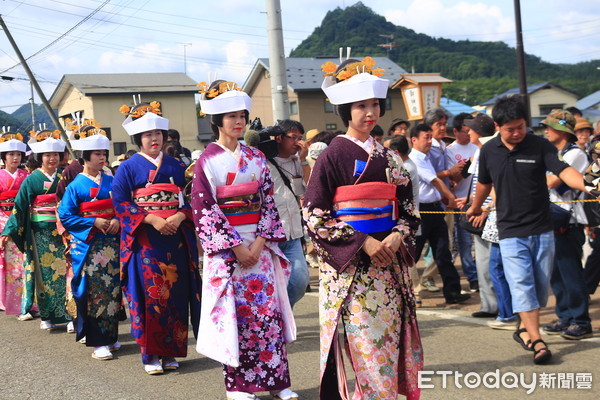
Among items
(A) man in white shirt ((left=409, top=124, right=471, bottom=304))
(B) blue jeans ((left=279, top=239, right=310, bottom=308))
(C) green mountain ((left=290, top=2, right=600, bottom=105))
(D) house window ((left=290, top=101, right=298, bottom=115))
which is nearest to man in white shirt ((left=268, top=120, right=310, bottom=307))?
(B) blue jeans ((left=279, top=239, right=310, bottom=308))

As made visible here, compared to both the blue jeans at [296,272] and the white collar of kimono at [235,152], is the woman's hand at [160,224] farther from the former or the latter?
the white collar of kimono at [235,152]

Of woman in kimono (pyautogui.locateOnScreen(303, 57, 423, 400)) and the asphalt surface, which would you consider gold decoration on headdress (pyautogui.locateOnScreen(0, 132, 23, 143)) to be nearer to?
the asphalt surface

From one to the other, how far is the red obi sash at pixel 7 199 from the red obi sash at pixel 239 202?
5.39 meters

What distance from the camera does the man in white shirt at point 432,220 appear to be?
7.45m

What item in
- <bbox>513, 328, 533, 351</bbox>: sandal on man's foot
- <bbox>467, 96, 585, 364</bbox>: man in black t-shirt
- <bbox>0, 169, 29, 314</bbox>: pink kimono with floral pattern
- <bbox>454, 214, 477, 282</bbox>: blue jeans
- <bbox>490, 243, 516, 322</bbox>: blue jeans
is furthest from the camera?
<bbox>0, 169, 29, 314</bbox>: pink kimono with floral pattern

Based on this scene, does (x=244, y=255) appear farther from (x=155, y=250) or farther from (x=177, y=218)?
(x=155, y=250)

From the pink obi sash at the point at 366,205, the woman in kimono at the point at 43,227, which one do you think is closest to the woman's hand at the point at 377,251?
the pink obi sash at the point at 366,205

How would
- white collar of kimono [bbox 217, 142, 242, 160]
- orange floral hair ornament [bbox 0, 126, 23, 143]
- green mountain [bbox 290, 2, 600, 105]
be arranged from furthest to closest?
1. green mountain [bbox 290, 2, 600, 105]
2. orange floral hair ornament [bbox 0, 126, 23, 143]
3. white collar of kimono [bbox 217, 142, 242, 160]

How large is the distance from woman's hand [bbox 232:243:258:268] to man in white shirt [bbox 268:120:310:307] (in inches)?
41.4

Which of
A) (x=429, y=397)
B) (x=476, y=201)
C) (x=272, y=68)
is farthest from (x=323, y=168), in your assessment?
(x=272, y=68)

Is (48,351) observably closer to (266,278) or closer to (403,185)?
(266,278)

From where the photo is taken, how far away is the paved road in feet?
15.8

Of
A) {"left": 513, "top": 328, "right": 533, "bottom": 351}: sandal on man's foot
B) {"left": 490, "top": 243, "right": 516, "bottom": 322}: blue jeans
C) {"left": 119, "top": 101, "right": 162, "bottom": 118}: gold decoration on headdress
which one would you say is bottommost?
{"left": 513, "top": 328, "right": 533, "bottom": 351}: sandal on man's foot

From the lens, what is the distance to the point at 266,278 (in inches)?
187
